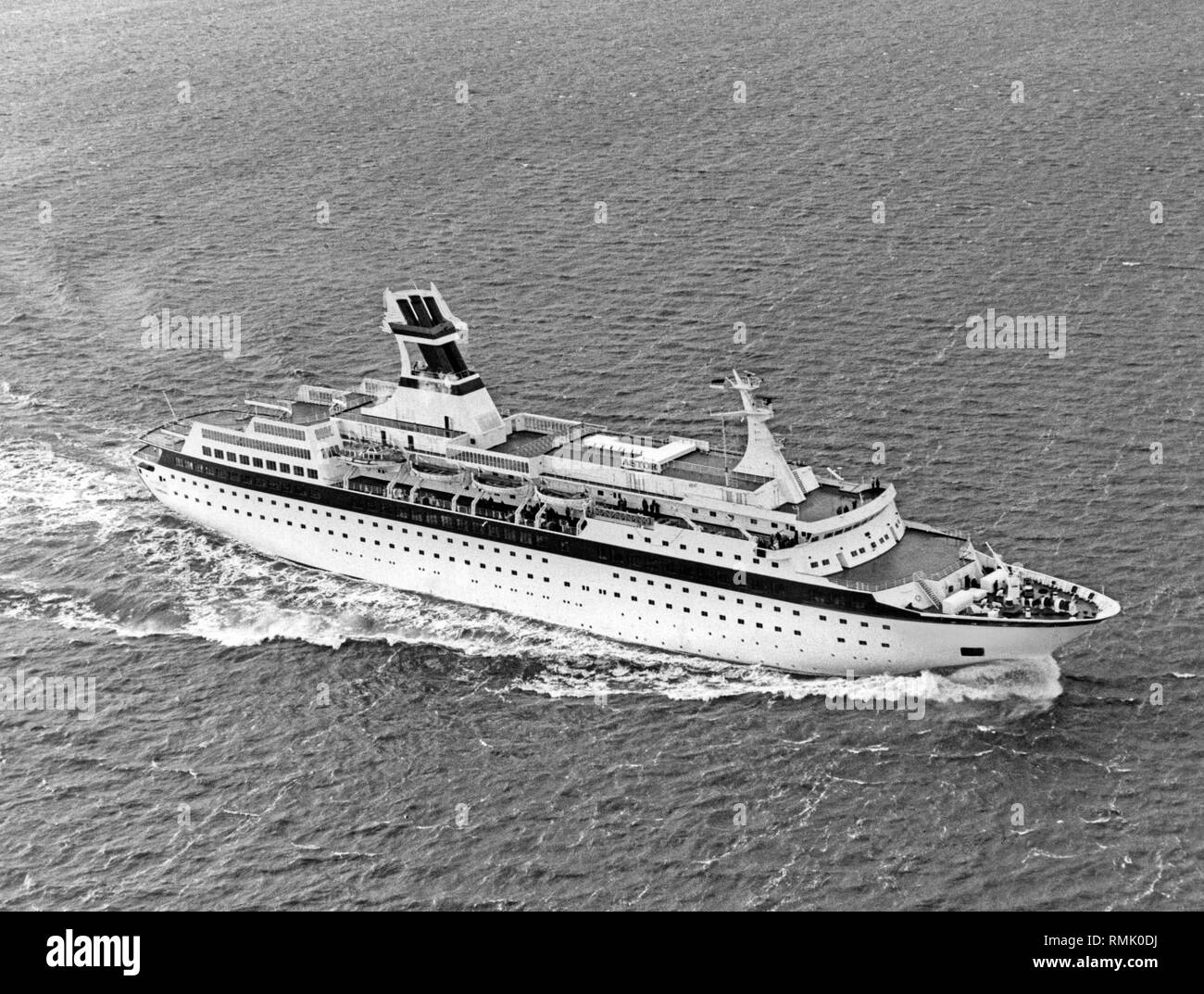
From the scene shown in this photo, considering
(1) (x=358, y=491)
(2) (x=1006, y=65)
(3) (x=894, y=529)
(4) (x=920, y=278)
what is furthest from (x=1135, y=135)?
(1) (x=358, y=491)

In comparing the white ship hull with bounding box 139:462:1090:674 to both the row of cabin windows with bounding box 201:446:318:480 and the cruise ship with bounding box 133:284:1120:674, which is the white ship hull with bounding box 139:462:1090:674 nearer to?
the cruise ship with bounding box 133:284:1120:674

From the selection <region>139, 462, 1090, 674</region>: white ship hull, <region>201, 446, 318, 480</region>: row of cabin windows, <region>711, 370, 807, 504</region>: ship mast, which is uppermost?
<region>711, 370, 807, 504</region>: ship mast

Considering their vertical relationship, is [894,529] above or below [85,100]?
below

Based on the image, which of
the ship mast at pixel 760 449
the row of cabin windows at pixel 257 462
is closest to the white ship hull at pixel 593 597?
the row of cabin windows at pixel 257 462

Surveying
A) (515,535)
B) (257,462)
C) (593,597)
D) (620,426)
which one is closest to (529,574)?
(515,535)

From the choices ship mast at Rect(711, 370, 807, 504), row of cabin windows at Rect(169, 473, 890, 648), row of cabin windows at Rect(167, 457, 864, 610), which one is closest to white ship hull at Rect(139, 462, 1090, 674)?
row of cabin windows at Rect(169, 473, 890, 648)

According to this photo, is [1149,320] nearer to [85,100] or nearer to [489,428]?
[489,428]
